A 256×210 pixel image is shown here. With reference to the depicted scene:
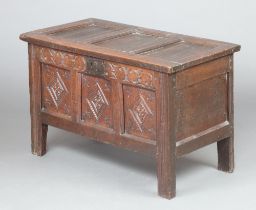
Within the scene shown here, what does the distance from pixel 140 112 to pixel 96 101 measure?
14.6 inches

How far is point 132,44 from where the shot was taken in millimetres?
6641

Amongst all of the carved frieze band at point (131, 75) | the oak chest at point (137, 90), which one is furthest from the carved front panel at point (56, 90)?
the carved frieze band at point (131, 75)

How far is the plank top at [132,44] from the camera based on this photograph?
20.5 feet

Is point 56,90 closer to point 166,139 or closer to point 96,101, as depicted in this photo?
point 96,101

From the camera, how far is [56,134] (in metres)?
7.44

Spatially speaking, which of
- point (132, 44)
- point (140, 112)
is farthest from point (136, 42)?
point (140, 112)

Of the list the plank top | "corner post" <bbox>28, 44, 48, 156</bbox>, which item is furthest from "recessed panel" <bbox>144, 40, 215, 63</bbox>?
"corner post" <bbox>28, 44, 48, 156</bbox>

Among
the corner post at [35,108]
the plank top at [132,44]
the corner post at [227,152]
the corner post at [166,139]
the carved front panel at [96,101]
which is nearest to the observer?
the corner post at [166,139]

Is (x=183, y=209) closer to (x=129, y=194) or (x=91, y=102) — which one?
(x=129, y=194)

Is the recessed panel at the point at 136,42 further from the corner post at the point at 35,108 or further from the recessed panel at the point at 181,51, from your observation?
the corner post at the point at 35,108

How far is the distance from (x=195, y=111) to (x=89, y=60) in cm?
68

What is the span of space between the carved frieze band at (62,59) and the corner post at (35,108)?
0.08m

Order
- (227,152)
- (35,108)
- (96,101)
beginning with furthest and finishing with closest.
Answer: (35,108)
(227,152)
(96,101)

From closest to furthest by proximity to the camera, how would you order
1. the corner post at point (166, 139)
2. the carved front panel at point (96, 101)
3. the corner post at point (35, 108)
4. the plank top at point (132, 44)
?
1. the corner post at point (166, 139)
2. the plank top at point (132, 44)
3. the carved front panel at point (96, 101)
4. the corner post at point (35, 108)
